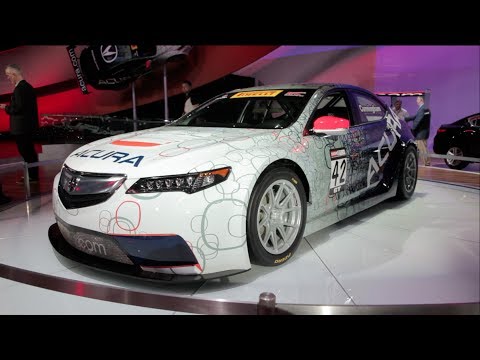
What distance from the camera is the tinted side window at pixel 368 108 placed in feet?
11.6

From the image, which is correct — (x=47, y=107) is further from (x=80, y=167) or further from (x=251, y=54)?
(x=80, y=167)

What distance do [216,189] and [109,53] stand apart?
6.58m

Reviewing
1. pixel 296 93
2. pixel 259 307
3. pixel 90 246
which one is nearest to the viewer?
pixel 259 307

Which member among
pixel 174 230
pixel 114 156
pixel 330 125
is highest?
pixel 330 125

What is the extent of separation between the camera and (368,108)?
145 inches

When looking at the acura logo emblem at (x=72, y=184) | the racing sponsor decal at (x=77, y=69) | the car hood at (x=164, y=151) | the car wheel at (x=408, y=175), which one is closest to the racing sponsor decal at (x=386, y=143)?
the car wheel at (x=408, y=175)

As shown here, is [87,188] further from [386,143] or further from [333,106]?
[386,143]

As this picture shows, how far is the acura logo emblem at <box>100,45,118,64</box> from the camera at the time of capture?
25.5ft

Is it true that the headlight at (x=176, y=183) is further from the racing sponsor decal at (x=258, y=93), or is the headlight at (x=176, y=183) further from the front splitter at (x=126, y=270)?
the racing sponsor decal at (x=258, y=93)

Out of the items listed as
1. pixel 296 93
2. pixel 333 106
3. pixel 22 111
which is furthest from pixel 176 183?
pixel 22 111

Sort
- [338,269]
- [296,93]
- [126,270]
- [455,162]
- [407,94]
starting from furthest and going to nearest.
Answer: [407,94] → [455,162] → [296,93] → [338,269] → [126,270]
